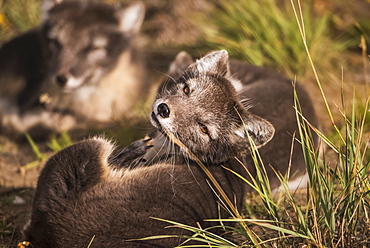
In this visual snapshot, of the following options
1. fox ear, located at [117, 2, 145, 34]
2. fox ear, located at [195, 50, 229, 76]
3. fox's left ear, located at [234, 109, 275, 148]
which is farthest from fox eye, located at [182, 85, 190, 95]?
fox ear, located at [117, 2, 145, 34]

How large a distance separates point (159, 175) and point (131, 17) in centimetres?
291

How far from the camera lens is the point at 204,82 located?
362 centimetres

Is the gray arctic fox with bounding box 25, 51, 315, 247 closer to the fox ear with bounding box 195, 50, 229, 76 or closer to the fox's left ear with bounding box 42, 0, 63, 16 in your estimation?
the fox ear with bounding box 195, 50, 229, 76

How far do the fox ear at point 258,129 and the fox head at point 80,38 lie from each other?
2.53 meters

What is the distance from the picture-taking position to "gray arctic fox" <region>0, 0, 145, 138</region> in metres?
5.32

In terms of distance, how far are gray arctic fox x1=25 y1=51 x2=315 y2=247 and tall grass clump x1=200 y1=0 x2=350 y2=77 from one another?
2.19 meters

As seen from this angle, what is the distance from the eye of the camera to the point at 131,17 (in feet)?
18.7

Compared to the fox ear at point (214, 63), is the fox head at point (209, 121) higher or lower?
lower

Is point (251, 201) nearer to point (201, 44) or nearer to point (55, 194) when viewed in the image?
point (55, 194)

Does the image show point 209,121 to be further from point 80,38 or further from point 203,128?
point 80,38

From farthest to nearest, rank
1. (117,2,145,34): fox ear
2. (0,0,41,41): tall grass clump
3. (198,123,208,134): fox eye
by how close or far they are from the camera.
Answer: (0,0,41,41): tall grass clump
(117,2,145,34): fox ear
(198,123,208,134): fox eye

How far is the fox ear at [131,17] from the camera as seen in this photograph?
564cm

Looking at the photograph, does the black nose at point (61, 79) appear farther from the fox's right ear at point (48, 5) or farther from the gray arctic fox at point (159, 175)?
the gray arctic fox at point (159, 175)

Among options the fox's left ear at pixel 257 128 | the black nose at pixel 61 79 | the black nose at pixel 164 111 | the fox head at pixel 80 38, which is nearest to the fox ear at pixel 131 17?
the fox head at pixel 80 38
